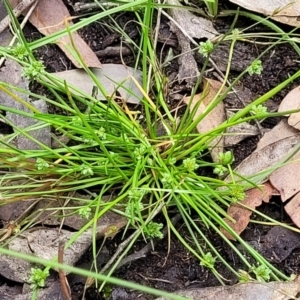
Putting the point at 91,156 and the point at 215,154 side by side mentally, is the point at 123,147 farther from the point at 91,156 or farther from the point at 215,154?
the point at 215,154

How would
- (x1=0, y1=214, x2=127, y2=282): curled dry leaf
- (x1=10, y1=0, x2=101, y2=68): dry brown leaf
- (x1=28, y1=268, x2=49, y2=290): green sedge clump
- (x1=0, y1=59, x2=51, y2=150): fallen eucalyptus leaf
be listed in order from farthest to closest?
(x1=10, y1=0, x2=101, y2=68): dry brown leaf, (x1=0, y1=59, x2=51, y2=150): fallen eucalyptus leaf, (x1=0, y1=214, x2=127, y2=282): curled dry leaf, (x1=28, y1=268, x2=49, y2=290): green sedge clump

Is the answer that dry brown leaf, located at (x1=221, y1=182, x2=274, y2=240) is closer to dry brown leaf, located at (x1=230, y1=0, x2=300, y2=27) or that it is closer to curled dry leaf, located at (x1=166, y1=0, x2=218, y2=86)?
curled dry leaf, located at (x1=166, y1=0, x2=218, y2=86)

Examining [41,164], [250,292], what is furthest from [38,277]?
[250,292]

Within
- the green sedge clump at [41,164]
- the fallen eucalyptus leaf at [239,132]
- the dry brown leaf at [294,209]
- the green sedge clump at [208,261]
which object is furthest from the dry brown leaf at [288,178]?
the green sedge clump at [41,164]

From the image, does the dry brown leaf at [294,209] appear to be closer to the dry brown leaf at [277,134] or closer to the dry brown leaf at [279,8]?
the dry brown leaf at [277,134]

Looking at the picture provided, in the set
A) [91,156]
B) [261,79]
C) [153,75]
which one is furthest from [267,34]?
[91,156]

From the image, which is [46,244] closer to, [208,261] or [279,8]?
[208,261]

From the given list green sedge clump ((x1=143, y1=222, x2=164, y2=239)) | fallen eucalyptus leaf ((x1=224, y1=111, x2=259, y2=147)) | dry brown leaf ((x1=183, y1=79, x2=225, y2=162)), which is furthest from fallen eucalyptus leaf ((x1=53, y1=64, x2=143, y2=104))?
green sedge clump ((x1=143, y1=222, x2=164, y2=239))
